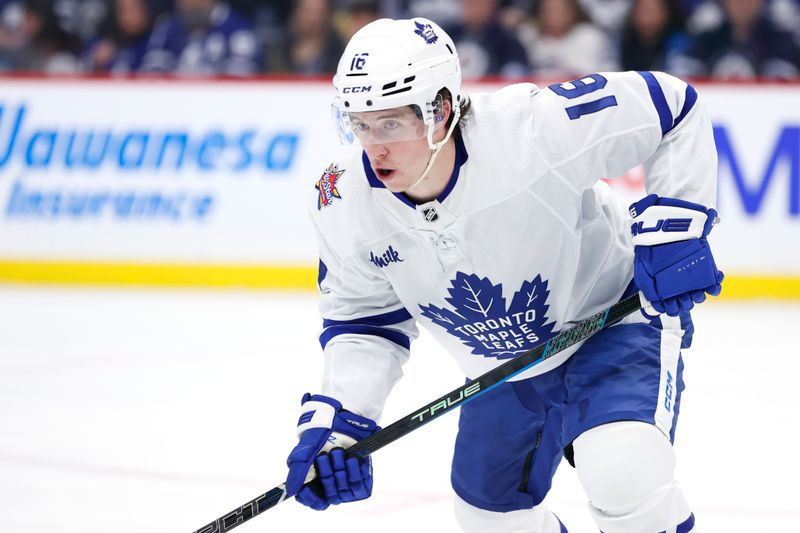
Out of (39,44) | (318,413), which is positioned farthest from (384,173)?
(39,44)

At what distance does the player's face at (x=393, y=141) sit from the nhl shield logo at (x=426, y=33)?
159 millimetres

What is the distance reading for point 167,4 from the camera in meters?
7.27

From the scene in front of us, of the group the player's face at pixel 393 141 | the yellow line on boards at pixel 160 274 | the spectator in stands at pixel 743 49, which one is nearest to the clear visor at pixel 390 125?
the player's face at pixel 393 141

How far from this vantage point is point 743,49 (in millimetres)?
6520

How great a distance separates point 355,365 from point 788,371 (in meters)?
2.66

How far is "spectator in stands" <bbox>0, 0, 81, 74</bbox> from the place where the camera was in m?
7.36

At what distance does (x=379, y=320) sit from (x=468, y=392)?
292 millimetres

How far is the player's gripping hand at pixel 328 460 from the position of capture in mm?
2391

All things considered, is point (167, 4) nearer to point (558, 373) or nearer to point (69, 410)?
point (69, 410)

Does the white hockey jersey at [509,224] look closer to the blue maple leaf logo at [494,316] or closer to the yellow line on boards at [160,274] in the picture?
the blue maple leaf logo at [494,316]

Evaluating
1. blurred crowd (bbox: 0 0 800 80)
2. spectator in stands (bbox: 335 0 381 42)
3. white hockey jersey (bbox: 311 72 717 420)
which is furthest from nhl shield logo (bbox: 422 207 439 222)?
spectator in stands (bbox: 335 0 381 42)

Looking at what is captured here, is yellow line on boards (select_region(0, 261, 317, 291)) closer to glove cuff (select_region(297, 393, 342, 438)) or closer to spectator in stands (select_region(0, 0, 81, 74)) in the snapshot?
spectator in stands (select_region(0, 0, 81, 74))

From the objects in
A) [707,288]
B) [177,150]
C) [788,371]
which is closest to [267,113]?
[177,150]

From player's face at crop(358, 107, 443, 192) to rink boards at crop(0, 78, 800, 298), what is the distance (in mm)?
3943
